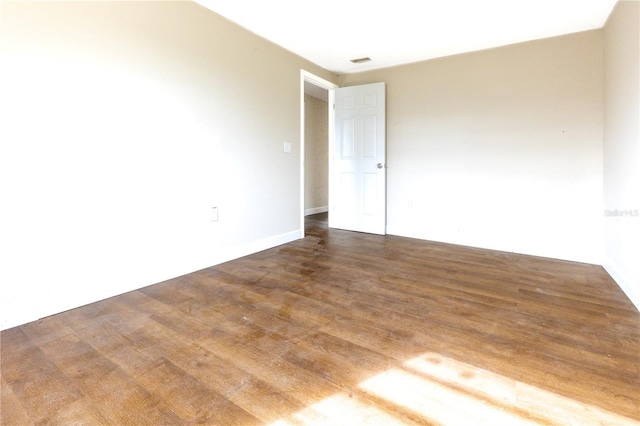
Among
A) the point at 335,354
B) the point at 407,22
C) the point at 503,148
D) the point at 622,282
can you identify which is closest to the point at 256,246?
the point at 335,354

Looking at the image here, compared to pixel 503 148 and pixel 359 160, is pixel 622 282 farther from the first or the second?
pixel 359 160

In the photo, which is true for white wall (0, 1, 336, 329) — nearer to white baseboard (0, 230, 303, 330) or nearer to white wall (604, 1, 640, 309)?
white baseboard (0, 230, 303, 330)

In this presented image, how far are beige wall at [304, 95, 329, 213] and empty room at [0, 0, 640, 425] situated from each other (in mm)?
1677

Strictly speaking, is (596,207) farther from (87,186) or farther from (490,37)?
(87,186)

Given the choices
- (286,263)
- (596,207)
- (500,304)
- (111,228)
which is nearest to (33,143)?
(111,228)

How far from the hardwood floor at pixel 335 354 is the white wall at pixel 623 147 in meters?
0.28

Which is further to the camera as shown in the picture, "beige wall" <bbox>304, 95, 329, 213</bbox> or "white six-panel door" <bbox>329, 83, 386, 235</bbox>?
"beige wall" <bbox>304, 95, 329, 213</bbox>

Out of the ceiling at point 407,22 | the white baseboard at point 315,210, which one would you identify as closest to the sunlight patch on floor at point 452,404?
the ceiling at point 407,22

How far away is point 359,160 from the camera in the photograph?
14.6ft

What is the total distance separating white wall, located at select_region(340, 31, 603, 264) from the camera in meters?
3.14

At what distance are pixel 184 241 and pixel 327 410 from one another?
2021mm

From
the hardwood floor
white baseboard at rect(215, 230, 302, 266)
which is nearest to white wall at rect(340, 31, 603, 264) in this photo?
the hardwood floor

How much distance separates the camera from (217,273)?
2783mm

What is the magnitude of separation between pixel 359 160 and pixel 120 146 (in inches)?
117
